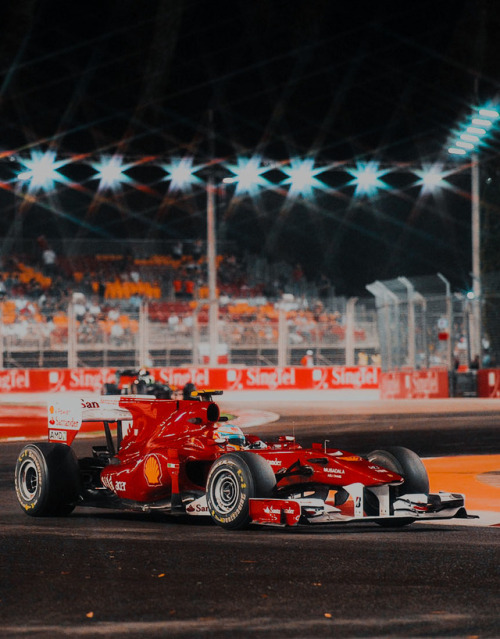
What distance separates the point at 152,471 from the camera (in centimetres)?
1074

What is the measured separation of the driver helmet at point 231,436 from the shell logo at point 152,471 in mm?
590

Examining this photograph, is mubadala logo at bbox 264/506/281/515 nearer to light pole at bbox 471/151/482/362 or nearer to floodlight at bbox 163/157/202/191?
light pole at bbox 471/151/482/362

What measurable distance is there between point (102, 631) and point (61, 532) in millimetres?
4061

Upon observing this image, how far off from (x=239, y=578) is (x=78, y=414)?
163 inches

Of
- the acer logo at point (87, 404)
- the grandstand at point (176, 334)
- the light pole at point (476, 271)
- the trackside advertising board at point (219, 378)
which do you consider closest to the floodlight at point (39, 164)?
the grandstand at point (176, 334)

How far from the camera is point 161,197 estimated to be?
72750mm

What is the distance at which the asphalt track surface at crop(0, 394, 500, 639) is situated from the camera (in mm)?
6273

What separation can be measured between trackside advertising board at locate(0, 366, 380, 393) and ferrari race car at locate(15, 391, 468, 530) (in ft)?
90.0

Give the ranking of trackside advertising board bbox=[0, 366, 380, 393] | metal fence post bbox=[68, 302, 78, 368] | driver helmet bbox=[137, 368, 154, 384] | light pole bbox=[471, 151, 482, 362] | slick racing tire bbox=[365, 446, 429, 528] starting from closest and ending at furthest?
slick racing tire bbox=[365, 446, 429, 528], driver helmet bbox=[137, 368, 154, 384], light pole bbox=[471, 151, 482, 362], metal fence post bbox=[68, 302, 78, 368], trackside advertising board bbox=[0, 366, 380, 393]

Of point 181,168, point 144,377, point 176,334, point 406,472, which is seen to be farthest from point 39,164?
point 406,472

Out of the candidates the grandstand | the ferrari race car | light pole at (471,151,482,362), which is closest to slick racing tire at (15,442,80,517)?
the ferrari race car

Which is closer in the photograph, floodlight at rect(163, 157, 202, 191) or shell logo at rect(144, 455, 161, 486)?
shell logo at rect(144, 455, 161, 486)

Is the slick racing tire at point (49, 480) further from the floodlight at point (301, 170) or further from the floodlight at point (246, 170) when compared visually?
the floodlight at point (301, 170)

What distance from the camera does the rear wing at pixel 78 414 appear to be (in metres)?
11.5
